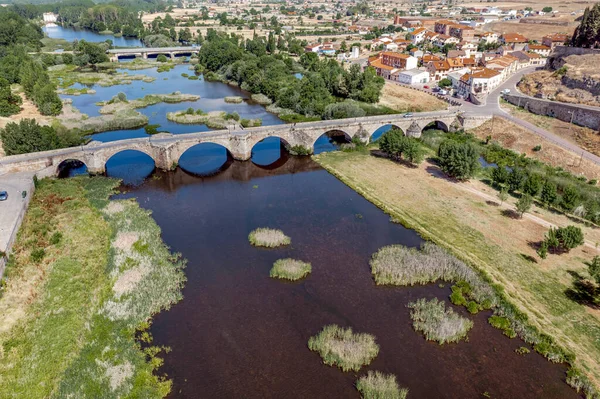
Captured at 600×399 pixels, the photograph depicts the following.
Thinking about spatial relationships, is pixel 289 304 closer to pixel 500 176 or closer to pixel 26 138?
pixel 500 176

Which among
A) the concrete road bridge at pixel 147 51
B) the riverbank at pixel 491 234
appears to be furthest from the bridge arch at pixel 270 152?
the concrete road bridge at pixel 147 51

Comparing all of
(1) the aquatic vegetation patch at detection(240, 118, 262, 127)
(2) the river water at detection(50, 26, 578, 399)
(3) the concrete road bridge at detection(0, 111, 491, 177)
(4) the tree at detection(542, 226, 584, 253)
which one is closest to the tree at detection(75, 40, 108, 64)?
(1) the aquatic vegetation patch at detection(240, 118, 262, 127)

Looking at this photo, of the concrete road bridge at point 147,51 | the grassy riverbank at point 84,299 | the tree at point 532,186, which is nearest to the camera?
the grassy riverbank at point 84,299

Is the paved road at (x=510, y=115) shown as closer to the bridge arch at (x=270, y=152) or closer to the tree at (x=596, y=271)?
the tree at (x=596, y=271)

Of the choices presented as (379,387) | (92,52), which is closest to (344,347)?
(379,387)

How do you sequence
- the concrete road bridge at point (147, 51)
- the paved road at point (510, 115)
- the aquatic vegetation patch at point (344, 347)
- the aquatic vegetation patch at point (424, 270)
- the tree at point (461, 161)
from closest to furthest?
the aquatic vegetation patch at point (344, 347), the aquatic vegetation patch at point (424, 270), the tree at point (461, 161), the paved road at point (510, 115), the concrete road bridge at point (147, 51)

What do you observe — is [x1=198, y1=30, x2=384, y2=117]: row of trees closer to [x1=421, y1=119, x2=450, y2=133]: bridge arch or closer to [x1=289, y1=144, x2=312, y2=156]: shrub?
[x1=421, y1=119, x2=450, y2=133]: bridge arch
